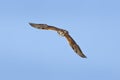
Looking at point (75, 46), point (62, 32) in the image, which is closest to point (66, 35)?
point (62, 32)

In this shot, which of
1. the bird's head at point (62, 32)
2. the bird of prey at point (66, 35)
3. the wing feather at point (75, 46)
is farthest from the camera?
the wing feather at point (75, 46)

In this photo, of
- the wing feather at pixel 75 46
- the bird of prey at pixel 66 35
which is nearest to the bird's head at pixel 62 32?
the bird of prey at pixel 66 35

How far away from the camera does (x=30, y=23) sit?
91062 mm

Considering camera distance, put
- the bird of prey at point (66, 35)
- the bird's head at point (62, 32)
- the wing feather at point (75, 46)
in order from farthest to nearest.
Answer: the wing feather at point (75, 46)
the bird of prey at point (66, 35)
the bird's head at point (62, 32)

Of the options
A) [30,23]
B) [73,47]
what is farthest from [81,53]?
[30,23]

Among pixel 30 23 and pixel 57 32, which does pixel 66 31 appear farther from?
pixel 30 23

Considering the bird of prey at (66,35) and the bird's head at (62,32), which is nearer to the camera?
the bird's head at (62,32)

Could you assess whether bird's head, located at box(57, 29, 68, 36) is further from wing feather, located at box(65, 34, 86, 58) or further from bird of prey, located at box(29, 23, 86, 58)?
wing feather, located at box(65, 34, 86, 58)

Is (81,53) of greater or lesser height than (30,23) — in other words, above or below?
below

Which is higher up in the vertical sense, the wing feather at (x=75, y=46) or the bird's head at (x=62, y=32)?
the bird's head at (x=62, y=32)

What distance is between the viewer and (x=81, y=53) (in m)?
87.8

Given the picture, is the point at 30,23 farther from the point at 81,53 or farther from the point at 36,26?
the point at 81,53

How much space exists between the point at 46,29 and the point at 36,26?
1796 mm

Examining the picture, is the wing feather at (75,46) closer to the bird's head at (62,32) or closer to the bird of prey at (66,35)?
the bird of prey at (66,35)
